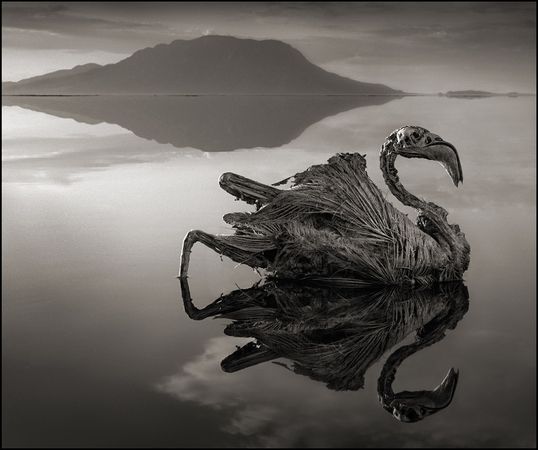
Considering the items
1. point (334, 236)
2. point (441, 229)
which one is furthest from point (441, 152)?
point (334, 236)

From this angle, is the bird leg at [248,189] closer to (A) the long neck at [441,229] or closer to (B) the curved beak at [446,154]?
(A) the long neck at [441,229]

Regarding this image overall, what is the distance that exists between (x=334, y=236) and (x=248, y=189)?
2.94 ft

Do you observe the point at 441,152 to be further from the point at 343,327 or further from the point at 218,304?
the point at 218,304

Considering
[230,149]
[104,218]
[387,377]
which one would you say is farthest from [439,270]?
[230,149]

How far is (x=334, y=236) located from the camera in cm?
725

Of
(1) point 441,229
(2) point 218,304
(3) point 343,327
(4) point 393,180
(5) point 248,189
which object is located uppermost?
(4) point 393,180

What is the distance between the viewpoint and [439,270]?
24.1 ft

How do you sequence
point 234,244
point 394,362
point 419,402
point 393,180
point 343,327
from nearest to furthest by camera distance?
point 419,402
point 394,362
point 343,327
point 234,244
point 393,180

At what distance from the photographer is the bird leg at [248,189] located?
733 centimetres

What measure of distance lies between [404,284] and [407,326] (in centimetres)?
115

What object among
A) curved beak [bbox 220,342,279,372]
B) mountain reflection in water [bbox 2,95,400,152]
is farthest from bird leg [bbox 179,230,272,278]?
mountain reflection in water [bbox 2,95,400,152]

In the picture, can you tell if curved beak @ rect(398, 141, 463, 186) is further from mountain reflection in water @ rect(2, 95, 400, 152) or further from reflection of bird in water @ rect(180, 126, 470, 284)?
mountain reflection in water @ rect(2, 95, 400, 152)

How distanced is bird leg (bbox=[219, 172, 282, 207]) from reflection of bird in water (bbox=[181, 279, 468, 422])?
0.79 meters

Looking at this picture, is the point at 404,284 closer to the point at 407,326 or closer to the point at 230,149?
the point at 407,326
